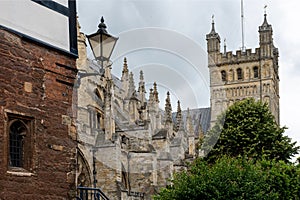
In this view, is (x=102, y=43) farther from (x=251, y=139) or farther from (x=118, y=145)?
(x=251, y=139)

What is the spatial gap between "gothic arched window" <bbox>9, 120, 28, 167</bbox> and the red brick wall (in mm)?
206

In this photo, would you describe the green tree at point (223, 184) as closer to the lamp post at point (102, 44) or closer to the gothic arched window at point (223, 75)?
the lamp post at point (102, 44)

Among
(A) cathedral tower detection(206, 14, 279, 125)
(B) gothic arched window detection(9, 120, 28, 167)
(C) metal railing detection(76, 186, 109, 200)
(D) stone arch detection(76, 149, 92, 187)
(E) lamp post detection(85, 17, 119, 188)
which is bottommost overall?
(D) stone arch detection(76, 149, 92, 187)

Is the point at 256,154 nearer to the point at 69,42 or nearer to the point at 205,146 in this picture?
the point at 205,146

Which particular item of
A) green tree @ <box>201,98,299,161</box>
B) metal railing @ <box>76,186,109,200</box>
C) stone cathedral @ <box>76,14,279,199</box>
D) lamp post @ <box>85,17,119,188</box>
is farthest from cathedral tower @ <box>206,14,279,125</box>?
lamp post @ <box>85,17,119,188</box>

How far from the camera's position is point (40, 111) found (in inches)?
405

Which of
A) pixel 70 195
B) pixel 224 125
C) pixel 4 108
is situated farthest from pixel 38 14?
pixel 224 125

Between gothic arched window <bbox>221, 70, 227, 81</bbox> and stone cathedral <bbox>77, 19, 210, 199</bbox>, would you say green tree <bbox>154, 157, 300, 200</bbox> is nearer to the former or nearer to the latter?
stone cathedral <bbox>77, 19, 210, 199</bbox>

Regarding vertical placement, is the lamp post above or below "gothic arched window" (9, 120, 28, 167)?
above

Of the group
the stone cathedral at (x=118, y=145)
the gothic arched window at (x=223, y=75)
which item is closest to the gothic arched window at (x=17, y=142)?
the stone cathedral at (x=118, y=145)

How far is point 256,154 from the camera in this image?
35656mm

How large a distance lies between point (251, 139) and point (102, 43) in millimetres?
28129

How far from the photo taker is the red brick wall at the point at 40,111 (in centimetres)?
961

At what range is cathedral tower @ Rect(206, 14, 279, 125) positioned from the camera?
235 ft
